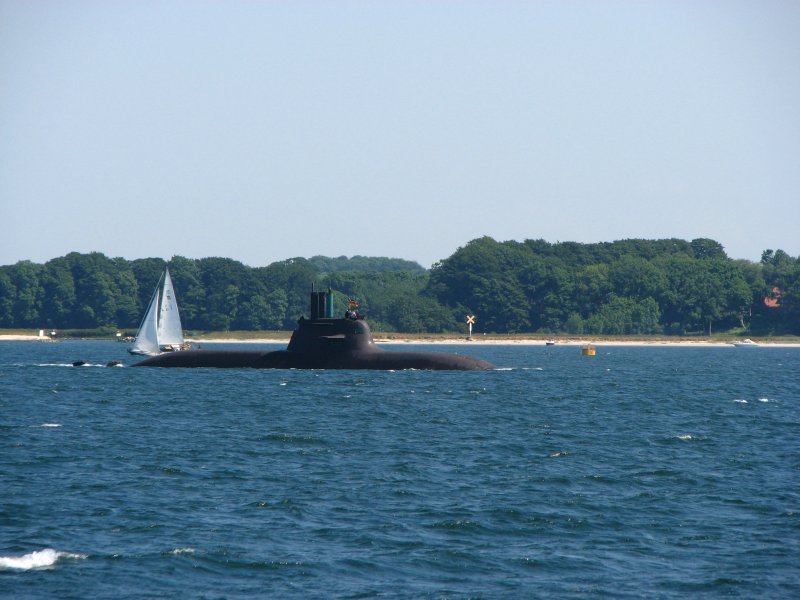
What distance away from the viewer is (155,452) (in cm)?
4128

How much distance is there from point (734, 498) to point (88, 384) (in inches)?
2129

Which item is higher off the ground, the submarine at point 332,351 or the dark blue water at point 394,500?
the submarine at point 332,351

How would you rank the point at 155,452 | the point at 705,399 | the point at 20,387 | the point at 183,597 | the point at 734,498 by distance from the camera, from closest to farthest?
the point at 183,597
the point at 734,498
the point at 155,452
the point at 705,399
the point at 20,387

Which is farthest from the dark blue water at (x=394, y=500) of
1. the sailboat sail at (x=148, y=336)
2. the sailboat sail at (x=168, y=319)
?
the sailboat sail at (x=168, y=319)

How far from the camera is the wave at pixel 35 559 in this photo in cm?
2452

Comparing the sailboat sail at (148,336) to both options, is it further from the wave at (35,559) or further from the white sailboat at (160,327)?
the wave at (35,559)

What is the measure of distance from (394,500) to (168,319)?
82.4 meters

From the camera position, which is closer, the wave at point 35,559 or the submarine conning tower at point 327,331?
the wave at point 35,559

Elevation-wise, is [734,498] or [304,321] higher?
[304,321]

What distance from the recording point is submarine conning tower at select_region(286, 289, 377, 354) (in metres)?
78.8

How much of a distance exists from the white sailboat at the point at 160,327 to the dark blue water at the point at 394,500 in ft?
140

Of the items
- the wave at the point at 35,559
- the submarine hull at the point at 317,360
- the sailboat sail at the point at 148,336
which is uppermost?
the sailboat sail at the point at 148,336

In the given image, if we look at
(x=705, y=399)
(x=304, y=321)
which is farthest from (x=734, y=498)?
(x=304, y=321)

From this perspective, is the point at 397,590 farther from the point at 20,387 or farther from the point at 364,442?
the point at 20,387
